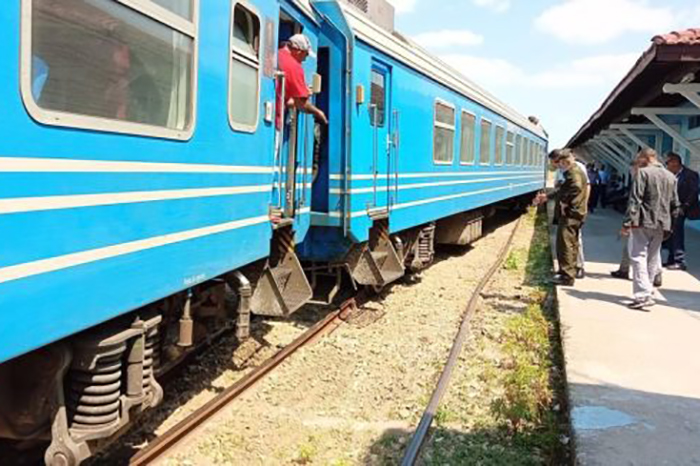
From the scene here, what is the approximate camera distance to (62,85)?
2896 millimetres

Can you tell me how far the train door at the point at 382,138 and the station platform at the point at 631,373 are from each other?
7.79ft

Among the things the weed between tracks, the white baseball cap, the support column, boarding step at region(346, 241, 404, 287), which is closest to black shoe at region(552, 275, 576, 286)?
the weed between tracks

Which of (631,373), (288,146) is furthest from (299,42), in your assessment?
(631,373)

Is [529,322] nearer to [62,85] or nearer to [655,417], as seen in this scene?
[655,417]

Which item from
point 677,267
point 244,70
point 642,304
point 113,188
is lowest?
point 642,304

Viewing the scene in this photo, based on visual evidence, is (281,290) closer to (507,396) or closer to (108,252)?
(507,396)

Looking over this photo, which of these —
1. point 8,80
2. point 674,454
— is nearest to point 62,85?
point 8,80

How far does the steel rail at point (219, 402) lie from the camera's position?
435 cm

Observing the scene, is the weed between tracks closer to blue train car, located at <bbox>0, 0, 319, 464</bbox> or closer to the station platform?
the station platform

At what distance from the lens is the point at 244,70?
4789mm

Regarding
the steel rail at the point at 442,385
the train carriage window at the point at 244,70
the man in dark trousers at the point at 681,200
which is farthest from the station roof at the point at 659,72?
the train carriage window at the point at 244,70

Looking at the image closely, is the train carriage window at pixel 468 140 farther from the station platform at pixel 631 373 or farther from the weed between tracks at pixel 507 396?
the weed between tracks at pixel 507 396

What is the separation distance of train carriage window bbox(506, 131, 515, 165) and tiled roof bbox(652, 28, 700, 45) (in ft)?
29.4

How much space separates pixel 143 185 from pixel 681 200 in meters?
9.32
